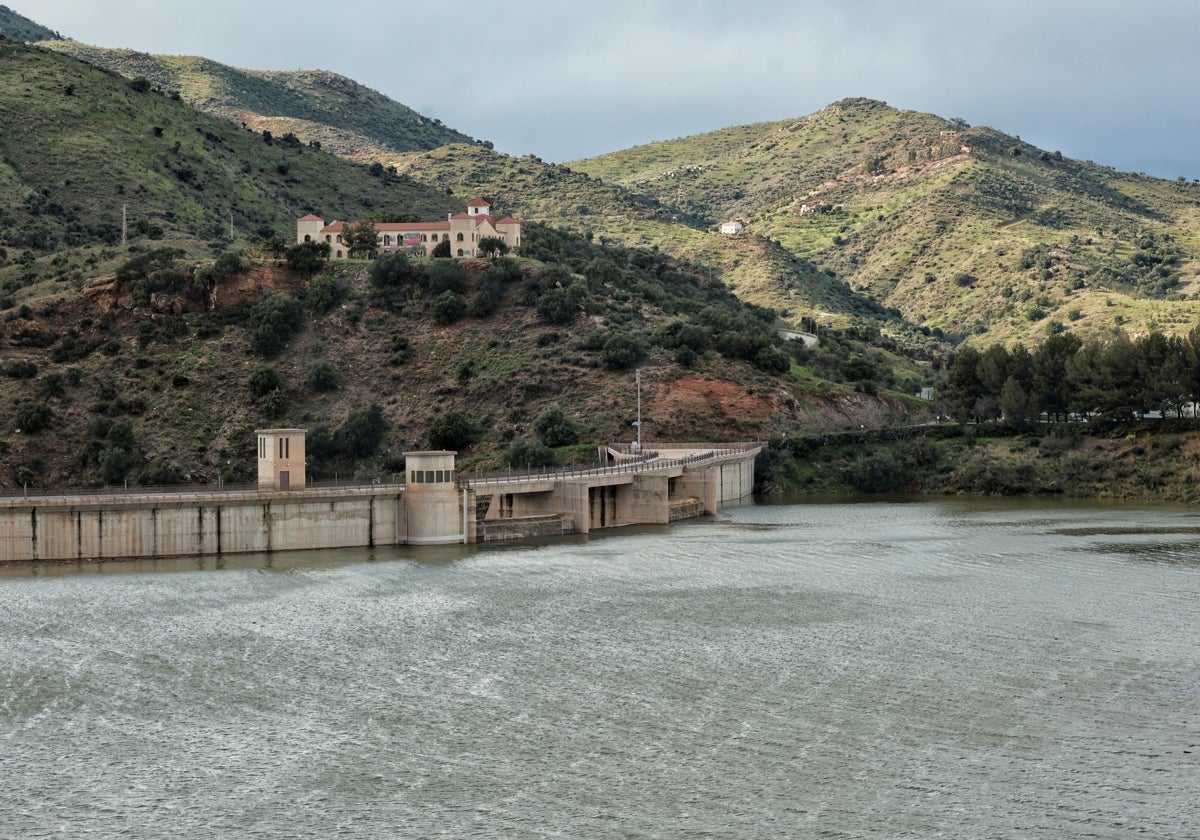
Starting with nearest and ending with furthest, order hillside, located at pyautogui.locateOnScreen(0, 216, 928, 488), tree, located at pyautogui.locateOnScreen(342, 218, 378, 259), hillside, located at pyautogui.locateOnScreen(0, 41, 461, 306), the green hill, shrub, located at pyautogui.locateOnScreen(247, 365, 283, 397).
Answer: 1. hillside, located at pyautogui.locateOnScreen(0, 216, 928, 488)
2. the green hill
3. shrub, located at pyautogui.locateOnScreen(247, 365, 283, 397)
4. tree, located at pyautogui.locateOnScreen(342, 218, 378, 259)
5. hillside, located at pyautogui.locateOnScreen(0, 41, 461, 306)

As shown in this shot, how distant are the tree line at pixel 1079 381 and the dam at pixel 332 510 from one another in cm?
3315

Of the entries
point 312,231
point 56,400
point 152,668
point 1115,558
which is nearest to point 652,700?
point 152,668

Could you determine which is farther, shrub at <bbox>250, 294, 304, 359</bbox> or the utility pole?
shrub at <bbox>250, 294, 304, 359</bbox>

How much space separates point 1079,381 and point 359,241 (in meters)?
67.4

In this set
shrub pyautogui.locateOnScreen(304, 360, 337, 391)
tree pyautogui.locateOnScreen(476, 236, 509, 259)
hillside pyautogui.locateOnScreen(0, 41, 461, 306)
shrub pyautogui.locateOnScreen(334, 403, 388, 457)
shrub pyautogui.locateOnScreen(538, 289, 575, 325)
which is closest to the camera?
shrub pyautogui.locateOnScreen(334, 403, 388, 457)

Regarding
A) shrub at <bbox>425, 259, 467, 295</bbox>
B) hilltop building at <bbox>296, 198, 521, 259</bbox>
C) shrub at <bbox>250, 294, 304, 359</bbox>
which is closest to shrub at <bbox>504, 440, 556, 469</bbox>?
shrub at <bbox>250, 294, 304, 359</bbox>

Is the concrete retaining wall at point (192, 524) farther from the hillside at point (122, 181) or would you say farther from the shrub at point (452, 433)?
the hillside at point (122, 181)

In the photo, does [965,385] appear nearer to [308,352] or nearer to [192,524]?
[308,352]

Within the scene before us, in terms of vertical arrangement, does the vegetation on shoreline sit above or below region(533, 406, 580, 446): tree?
below

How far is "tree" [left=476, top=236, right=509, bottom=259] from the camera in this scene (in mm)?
135375

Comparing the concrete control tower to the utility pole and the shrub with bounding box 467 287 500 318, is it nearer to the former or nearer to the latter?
the utility pole

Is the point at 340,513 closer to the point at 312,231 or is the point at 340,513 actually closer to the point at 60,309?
the point at 60,309

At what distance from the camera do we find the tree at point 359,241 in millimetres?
134625

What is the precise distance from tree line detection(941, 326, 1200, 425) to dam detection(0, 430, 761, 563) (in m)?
33.2
